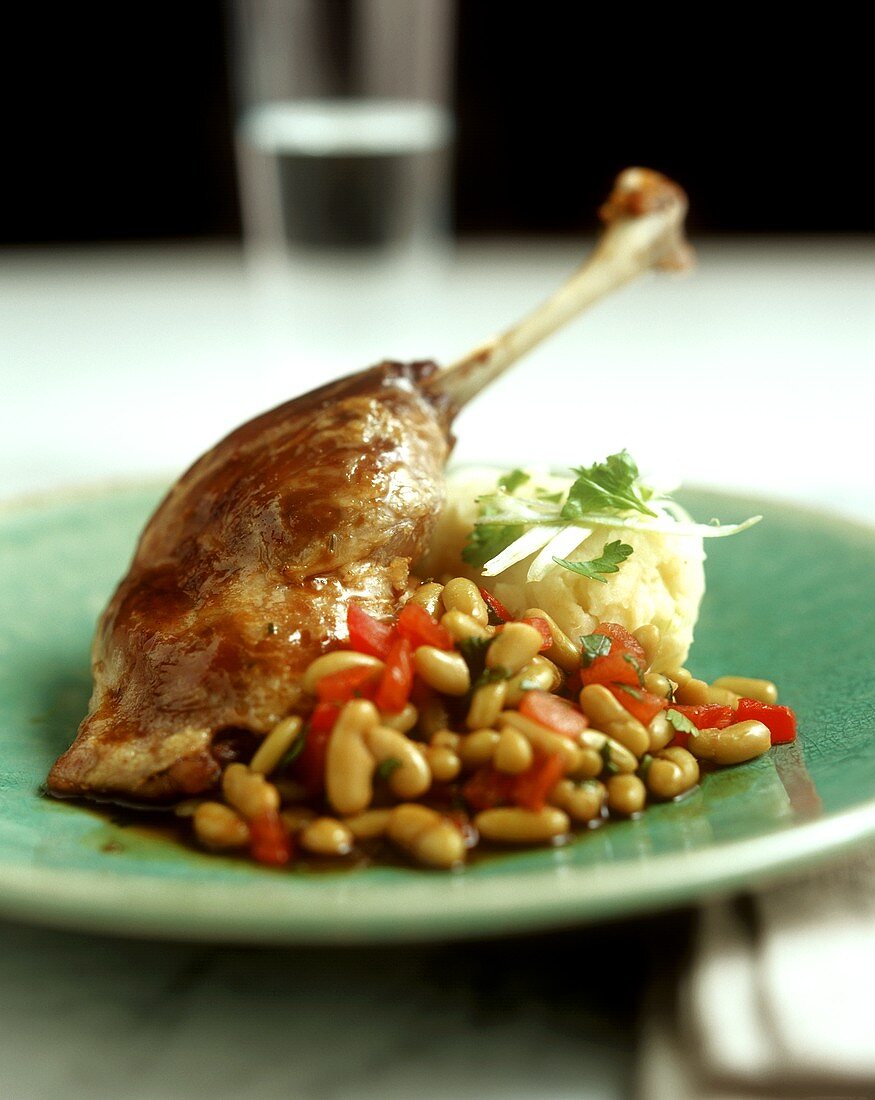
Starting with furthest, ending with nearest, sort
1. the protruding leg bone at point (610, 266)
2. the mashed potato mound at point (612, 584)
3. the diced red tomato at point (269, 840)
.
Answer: the protruding leg bone at point (610, 266), the mashed potato mound at point (612, 584), the diced red tomato at point (269, 840)

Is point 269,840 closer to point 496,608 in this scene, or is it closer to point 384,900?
point 384,900

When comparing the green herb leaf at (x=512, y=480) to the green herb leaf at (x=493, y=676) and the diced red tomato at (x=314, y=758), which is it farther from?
the diced red tomato at (x=314, y=758)

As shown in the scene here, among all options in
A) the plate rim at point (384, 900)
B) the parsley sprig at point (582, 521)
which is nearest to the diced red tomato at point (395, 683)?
the parsley sprig at point (582, 521)

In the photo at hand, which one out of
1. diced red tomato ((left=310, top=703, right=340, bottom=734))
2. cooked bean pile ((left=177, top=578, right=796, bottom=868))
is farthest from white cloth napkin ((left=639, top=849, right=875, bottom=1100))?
diced red tomato ((left=310, top=703, right=340, bottom=734))

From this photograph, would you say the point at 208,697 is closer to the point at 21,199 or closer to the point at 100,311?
the point at 100,311

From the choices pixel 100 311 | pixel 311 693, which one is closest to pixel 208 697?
pixel 311 693

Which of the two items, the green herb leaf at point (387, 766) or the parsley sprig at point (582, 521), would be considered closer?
the green herb leaf at point (387, 766)

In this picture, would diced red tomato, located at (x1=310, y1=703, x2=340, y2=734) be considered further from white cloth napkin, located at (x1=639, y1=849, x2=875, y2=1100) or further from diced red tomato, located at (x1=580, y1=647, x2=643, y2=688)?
white cloth napkin, located at (x1=639, y1=849, x2=875, y2=1100)

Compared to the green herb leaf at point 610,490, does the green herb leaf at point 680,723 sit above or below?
below
